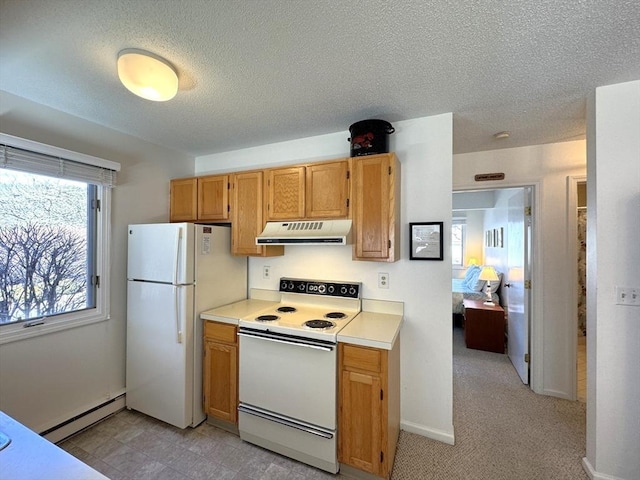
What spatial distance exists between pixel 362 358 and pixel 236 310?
3.89 ft

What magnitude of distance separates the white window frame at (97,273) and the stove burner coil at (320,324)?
1.81 metres

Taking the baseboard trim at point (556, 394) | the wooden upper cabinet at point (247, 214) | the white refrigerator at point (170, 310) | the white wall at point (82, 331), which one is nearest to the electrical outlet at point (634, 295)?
the baseboard trim at point (556, 394)

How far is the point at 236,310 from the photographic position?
2.32 meters

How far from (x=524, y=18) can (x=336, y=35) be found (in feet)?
2.71

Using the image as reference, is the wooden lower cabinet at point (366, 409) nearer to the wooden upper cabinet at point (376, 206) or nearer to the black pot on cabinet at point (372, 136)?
the wooden upper cabinet at point (376, 206)

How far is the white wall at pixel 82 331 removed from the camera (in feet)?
6.08

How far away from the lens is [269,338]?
189 centimetres

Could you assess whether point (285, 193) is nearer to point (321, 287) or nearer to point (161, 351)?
point (321, 287)

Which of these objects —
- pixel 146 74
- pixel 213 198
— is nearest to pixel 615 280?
pixel 146 74

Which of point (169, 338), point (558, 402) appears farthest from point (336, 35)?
point (558, 402)

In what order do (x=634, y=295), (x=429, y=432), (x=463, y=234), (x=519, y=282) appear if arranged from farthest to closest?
(x=463, y=234), (x=519, y=282), (x=429, y=432), (x=634, y=295)

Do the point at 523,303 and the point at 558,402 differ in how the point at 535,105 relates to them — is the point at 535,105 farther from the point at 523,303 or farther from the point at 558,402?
the point at 558,402

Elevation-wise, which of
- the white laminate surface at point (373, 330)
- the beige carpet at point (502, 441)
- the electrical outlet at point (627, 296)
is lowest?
the beige carpet at point (502, 441)

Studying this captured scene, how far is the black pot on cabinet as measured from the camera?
2052 millimetres
